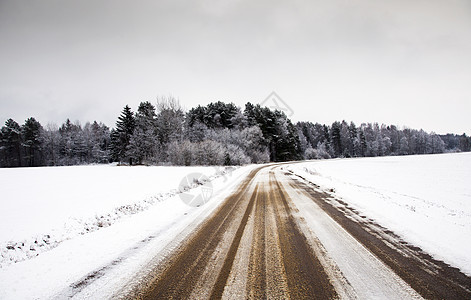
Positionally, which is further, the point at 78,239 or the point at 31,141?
the point at 31,141

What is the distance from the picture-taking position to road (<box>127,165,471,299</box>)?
2322mm

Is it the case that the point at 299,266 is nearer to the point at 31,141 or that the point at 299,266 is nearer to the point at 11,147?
the point at 31,141

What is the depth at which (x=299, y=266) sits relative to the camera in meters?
2.88

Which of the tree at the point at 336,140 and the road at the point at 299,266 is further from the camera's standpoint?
the tree at the point at 336,140

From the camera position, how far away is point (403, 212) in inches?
219

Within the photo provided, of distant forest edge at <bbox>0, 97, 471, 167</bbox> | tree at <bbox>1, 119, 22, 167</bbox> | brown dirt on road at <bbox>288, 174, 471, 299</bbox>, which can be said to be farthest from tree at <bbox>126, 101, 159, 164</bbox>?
brown dirt on road at <bbox>288, 174, 471, 299</bbox>

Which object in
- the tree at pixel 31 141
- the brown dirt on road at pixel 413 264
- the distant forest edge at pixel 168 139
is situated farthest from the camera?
the tree at pixel 31 141

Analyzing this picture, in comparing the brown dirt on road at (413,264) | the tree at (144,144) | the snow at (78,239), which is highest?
the tree at (144,144)

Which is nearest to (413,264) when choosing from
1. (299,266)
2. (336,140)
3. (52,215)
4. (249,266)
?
(299,266)

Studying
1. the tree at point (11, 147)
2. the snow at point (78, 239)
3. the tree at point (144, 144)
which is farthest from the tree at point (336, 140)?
the tree at point (11, 147)

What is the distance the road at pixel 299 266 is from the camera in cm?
232

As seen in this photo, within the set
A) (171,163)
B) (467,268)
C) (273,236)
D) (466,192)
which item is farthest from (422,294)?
(171,163)

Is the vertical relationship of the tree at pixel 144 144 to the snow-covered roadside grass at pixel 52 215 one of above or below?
above

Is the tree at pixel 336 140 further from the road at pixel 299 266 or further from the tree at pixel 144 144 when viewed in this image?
the road at pixel 299 266
